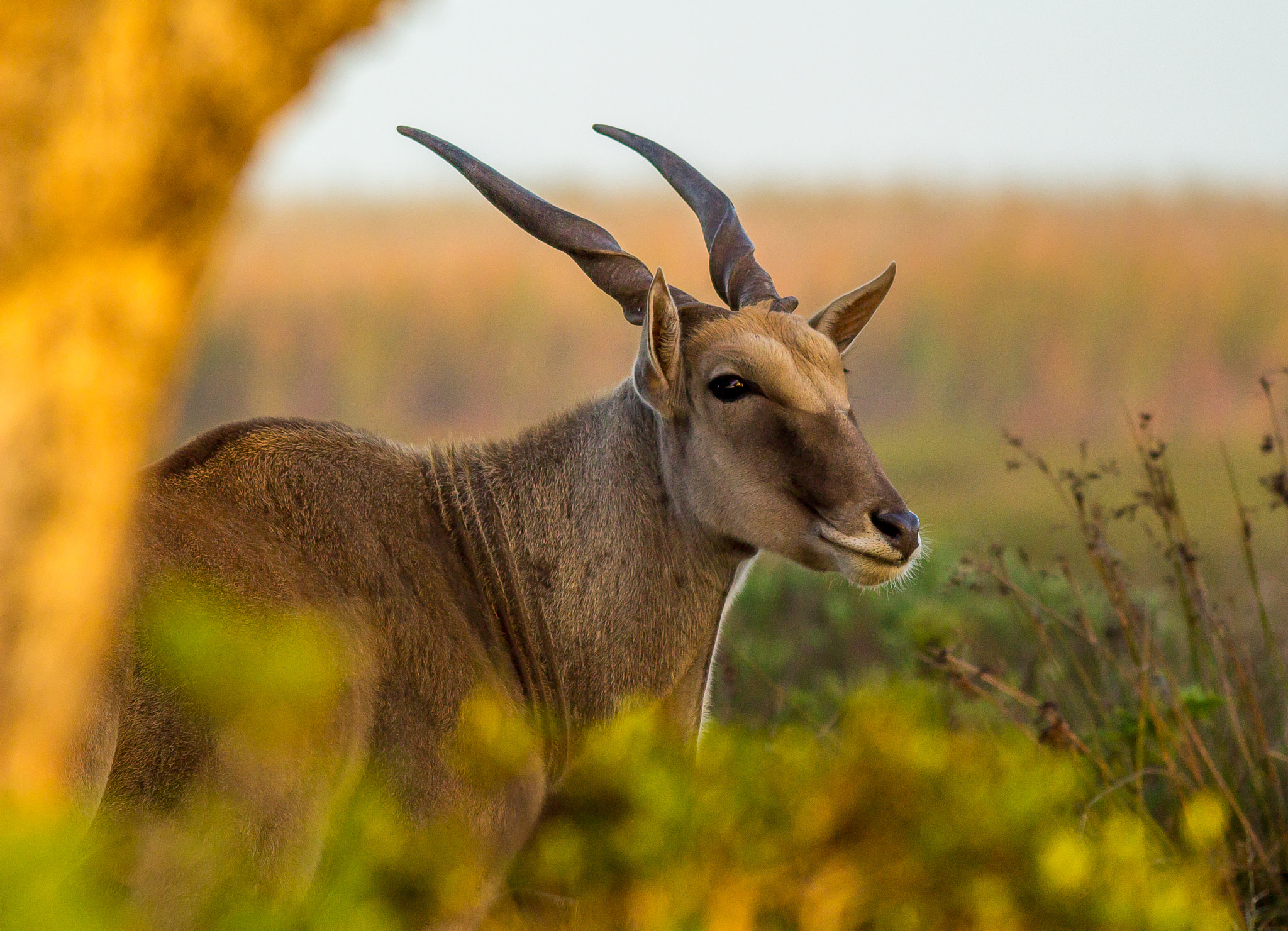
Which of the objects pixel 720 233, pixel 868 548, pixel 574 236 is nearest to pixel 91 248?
pixel 868 548

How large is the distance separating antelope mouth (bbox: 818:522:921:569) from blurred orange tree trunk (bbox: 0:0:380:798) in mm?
2678

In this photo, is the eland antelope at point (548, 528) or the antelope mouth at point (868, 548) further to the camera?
the antelope mouth at point (868, 548)

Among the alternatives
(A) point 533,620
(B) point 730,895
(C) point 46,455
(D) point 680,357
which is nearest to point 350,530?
(A) point 533,620

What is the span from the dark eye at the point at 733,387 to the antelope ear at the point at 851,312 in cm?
64

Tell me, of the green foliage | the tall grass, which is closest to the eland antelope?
the green foliage

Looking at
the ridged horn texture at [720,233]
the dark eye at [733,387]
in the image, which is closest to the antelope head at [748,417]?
the dark eye at [733,387]

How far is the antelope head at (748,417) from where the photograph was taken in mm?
4016

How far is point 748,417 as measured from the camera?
4211 mm

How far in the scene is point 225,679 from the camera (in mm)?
1615

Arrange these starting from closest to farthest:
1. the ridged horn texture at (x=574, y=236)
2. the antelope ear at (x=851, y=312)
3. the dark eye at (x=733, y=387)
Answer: the dark eye at (x=733, y=387) < the ridged horn texture at (x=574, y=236) < the antelope ear at (x=851, y=312)

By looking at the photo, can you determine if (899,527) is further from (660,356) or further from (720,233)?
(720,233)

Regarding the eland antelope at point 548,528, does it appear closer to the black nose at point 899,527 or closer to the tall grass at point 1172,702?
the black nose at point 899,527

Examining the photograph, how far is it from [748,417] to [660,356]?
36 centimetres

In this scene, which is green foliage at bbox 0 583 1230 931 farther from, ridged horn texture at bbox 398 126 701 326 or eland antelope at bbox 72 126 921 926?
ridged horn texture at bbox 398 126 701 326
